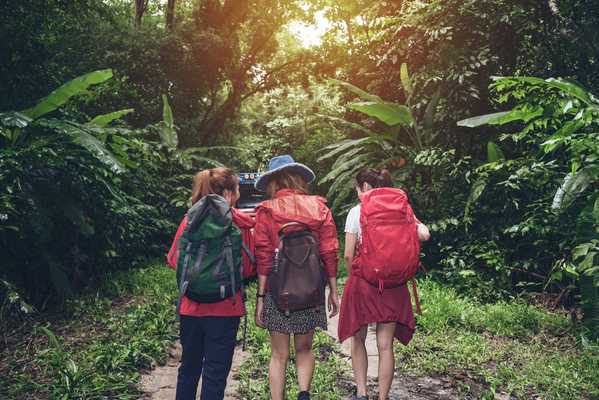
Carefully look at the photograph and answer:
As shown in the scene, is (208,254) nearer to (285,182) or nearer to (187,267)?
(187,267)

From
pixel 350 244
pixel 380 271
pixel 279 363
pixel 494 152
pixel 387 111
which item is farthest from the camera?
pixel 387 111

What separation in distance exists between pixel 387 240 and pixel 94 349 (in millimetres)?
2973

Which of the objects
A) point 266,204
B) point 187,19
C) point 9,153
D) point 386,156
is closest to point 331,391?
point 266,204

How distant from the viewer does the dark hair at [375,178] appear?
12.1ft

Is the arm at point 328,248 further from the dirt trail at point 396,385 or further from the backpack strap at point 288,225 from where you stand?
the dirt trail at point 396,385

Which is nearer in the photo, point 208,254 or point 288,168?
point 208,254

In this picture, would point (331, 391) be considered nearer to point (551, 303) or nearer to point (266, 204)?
point (266, 204)

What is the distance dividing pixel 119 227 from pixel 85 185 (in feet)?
3.32

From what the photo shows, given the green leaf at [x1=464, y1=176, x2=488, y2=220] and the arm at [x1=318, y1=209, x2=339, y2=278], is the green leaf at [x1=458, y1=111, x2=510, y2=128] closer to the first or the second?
the green leaf at [x1=464, y1=176, x2=488, y2=220]

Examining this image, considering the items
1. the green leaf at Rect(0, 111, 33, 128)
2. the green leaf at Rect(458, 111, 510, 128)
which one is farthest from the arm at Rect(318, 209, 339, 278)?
the green leaf at Rect(0, 111, 33, 128)

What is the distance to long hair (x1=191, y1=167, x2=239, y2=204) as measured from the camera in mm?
3139

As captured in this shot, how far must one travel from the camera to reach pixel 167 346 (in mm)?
5121

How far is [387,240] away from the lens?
A: 11.3 ft

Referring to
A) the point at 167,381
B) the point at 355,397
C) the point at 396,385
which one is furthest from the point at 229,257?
the point at 396,385
